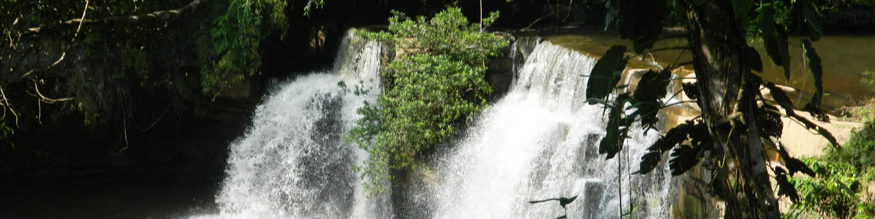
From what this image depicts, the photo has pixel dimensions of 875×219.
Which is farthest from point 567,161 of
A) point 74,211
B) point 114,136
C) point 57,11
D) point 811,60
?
point 114,136

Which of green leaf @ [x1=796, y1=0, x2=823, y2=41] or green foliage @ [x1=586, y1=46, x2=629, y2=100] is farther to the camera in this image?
green foliage @ [x1=586, y1=46, x2=629, y2=100]

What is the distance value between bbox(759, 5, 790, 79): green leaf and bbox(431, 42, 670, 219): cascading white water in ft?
16.0

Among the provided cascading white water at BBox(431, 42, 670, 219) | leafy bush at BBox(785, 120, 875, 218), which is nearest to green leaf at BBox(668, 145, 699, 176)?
leafy bush at BBox(785, 120, 875, 218)

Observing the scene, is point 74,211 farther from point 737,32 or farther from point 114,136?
point 737,32

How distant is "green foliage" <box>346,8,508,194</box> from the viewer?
9.49 metres

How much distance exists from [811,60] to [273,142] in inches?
401

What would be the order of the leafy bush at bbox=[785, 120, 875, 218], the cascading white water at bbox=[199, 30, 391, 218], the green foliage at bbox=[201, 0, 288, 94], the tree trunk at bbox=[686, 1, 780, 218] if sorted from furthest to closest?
the cascading white water at bbox=[199, 30, 391, 218] < the green foliage at bbox=[201, 0, 288, 94] < the leafy bush at bbox=[785, 120, 875, 218] < the tree trunk at bbox=[686, 1, 780, 218]

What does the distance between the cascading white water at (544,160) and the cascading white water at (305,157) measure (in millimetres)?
1681

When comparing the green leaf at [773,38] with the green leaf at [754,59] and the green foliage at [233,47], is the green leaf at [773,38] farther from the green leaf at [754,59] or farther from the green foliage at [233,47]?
the green foliage at [233,47]

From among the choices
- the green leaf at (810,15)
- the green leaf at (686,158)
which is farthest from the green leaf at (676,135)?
the green leaf at (810,15)

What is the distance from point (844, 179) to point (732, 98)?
12.1 ft

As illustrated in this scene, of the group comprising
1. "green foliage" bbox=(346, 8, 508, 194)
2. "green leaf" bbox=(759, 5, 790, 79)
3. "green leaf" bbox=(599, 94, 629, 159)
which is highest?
"green leaf" bbox=(759, 5, 790, 79)

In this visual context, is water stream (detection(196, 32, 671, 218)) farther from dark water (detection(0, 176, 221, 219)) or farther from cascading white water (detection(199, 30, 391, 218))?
dark water (detection(0, 176, 221, 219))

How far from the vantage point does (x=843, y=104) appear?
6.79 m
